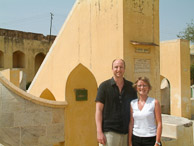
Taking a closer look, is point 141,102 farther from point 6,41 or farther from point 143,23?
point 6,41

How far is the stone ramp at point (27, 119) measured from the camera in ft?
14.5

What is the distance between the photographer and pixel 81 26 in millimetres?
4691

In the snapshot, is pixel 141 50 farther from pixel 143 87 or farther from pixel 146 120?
pixel 146 120

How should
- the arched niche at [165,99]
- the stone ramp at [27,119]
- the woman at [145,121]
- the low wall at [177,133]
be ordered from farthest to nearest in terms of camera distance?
the arched niche at [165,99], the low wall at [177,133], the stone ramp at [27,119], the woman at [145,121]

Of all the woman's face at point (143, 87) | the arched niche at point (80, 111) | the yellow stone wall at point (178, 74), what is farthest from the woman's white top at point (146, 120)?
the yellow stone wall at point (178, 74)

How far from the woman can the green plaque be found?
3080 millimetres

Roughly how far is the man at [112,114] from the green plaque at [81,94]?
2.84m

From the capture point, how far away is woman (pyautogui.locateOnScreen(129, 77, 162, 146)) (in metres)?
2.55

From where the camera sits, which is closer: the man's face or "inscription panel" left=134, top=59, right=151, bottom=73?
the man's face

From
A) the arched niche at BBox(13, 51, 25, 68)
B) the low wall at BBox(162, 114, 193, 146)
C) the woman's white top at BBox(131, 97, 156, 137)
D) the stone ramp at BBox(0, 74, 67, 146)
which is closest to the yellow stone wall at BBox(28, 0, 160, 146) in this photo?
the stone ramp at BBox(0, 74, 67, 146)

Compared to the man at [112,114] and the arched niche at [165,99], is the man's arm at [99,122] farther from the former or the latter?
the arched niche at [165,99]

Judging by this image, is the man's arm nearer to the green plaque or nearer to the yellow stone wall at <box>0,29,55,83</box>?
the green plaque

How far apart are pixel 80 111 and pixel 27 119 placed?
148 cm

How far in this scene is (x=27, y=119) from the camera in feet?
15.3
